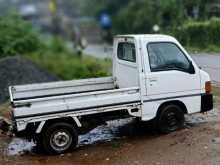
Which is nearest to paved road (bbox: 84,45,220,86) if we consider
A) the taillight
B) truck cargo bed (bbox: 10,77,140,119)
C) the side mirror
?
the taillight

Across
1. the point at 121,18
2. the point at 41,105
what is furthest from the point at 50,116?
the point at 121,18

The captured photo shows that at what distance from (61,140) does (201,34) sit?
868cm

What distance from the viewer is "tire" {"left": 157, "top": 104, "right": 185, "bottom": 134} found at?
29.5ft

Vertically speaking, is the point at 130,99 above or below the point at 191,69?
below

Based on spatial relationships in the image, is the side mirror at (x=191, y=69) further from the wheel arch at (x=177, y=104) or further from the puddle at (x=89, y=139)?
the puddle at (x=89, y=139)

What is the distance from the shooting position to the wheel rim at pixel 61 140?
8.34 m

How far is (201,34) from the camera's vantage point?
1541 centimetres

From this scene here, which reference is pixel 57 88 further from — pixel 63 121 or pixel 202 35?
pixel 202 35

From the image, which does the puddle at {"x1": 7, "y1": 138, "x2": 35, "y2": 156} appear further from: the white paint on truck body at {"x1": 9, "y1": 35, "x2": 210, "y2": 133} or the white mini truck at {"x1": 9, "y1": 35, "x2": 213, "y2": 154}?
the white paint on truck body at {"x1": 9, "y1": 35, "x2": 210, "y2": 133}

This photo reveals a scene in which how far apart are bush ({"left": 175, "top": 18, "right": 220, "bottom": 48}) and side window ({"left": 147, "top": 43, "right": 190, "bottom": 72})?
15.3ft

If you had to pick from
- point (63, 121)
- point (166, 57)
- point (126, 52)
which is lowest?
point (63, 121)

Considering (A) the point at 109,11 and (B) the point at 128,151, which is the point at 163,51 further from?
(A) the point at 109,11

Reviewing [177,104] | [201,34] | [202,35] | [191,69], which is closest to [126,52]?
[191,69]

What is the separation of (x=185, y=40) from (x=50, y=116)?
8429 mm
